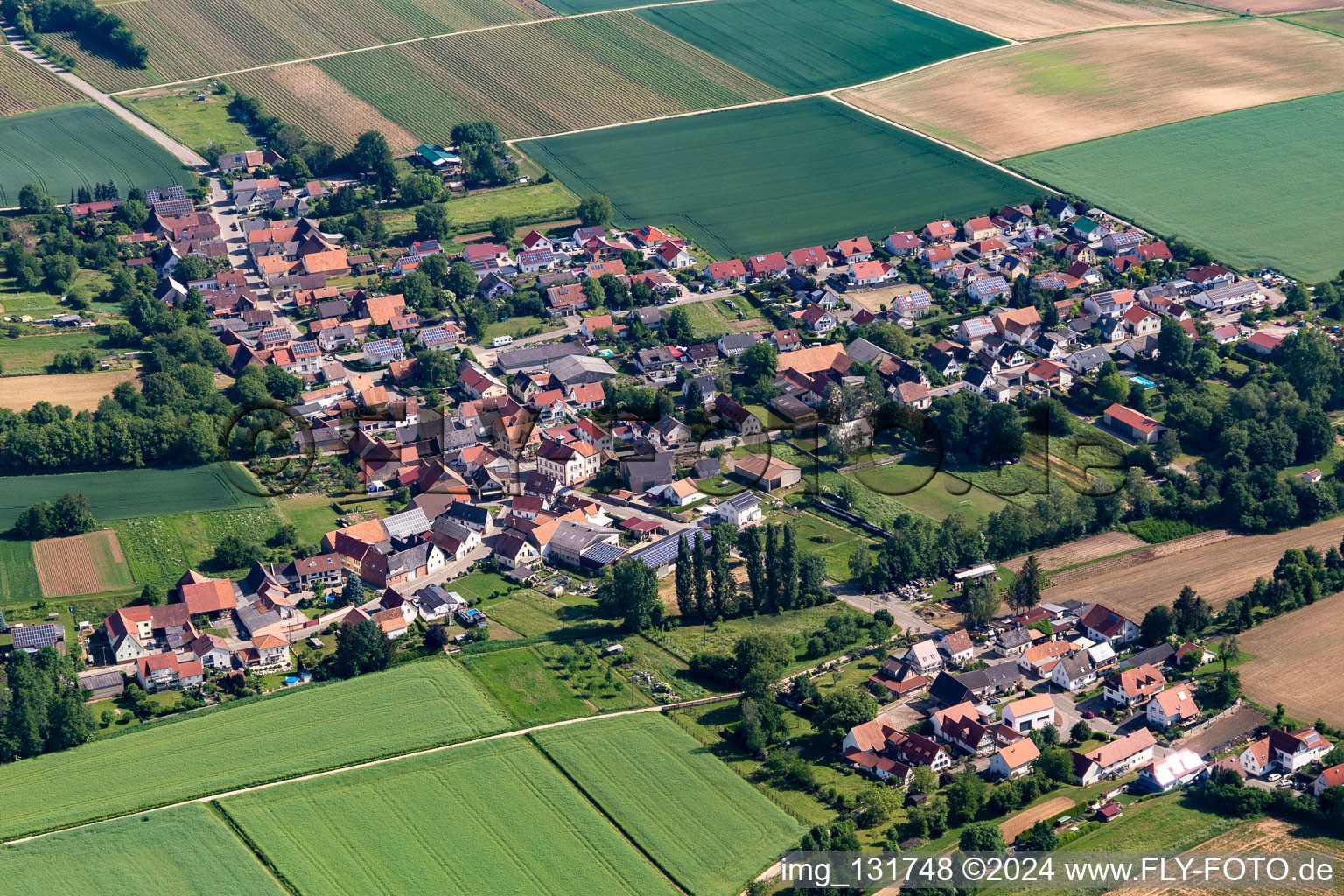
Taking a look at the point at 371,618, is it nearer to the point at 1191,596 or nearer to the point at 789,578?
the point at 789,578

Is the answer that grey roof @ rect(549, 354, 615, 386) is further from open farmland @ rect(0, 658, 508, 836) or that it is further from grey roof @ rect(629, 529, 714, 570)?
open farmland @ rect(0, 658, 508, 836)

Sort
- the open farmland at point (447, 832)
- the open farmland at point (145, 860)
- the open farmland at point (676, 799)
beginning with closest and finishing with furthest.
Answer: the open farmland at point (145, 860), the open farmland at point (447, 832), the open farmland at point (676, 799)

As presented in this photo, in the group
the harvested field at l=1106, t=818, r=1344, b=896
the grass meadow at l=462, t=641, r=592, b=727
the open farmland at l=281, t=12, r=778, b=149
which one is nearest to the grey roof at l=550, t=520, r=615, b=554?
the grass meadow at l=462, t=641, r=592, b=727

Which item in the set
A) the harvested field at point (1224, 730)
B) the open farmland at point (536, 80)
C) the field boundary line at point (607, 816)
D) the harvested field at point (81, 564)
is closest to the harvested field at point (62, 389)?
the harvested field at point (81, 564)

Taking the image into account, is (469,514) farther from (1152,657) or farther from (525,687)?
(1152,657)

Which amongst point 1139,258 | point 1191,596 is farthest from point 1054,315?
point 1191,596

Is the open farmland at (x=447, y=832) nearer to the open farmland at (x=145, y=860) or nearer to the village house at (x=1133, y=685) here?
the open farmland at (x=145, y=860)
